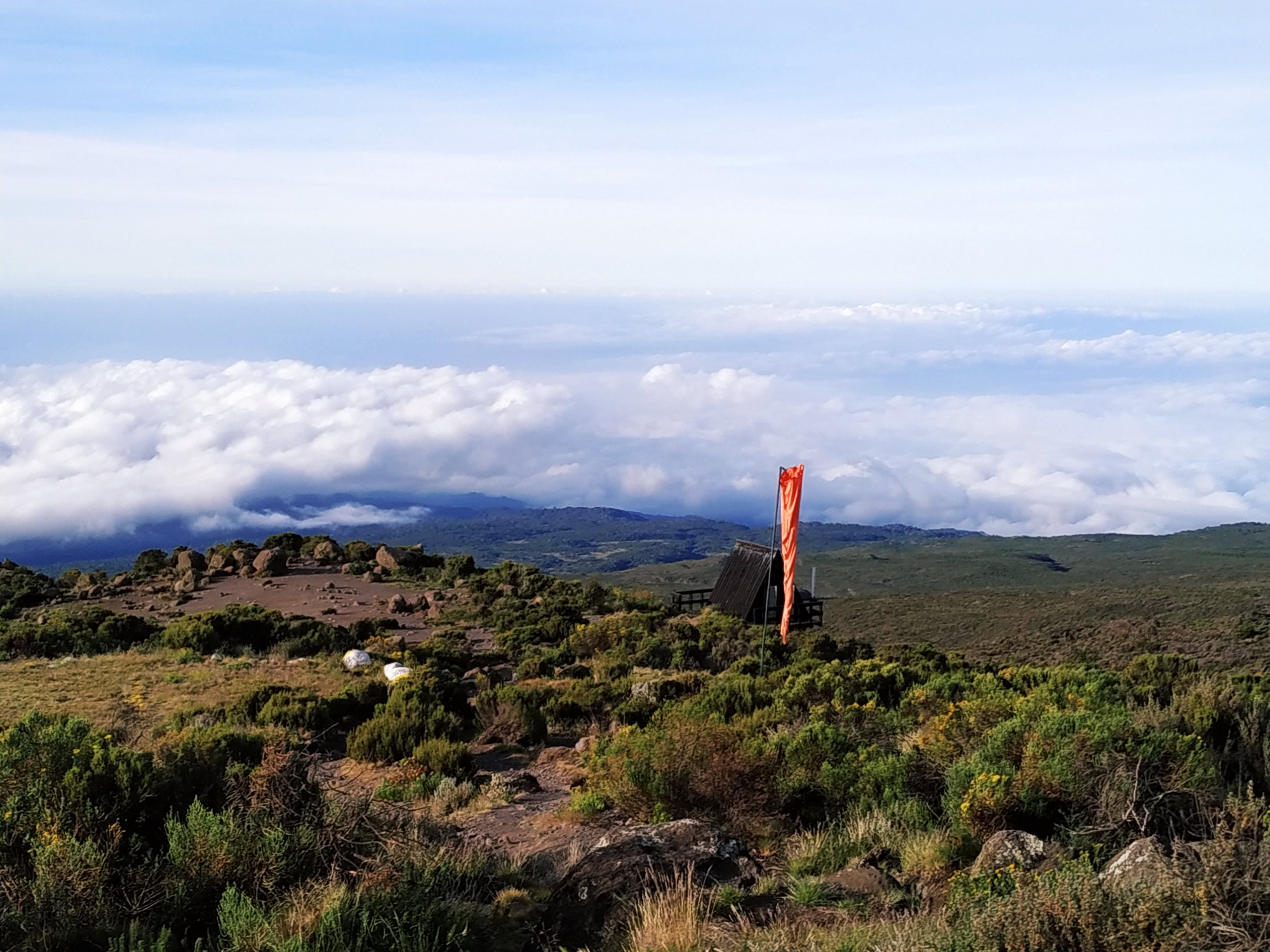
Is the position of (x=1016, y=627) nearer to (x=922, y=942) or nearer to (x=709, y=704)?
(x=709, y=704)

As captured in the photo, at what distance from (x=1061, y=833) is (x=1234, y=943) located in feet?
→ 8.79

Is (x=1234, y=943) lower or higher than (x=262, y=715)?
higher

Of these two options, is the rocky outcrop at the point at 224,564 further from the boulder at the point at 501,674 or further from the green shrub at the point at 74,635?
the boulder at the point at 501,674

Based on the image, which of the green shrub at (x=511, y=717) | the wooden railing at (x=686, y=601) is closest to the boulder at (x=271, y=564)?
the wooden railing at (x=686, y=601)

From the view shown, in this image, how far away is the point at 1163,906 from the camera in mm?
3938

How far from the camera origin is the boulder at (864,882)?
5832mm

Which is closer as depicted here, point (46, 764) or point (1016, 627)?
point (46, 764)

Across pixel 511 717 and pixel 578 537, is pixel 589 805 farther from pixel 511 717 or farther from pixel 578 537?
pixel 578 537

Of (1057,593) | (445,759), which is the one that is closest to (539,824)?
(445,759)

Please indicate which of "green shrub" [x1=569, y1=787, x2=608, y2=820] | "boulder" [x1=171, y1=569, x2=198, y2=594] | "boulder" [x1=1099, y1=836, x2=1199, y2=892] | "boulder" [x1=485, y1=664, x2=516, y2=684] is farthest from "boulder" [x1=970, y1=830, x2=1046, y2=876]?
"boulder" [x1=171, y1=569, x2=198, y2=594]

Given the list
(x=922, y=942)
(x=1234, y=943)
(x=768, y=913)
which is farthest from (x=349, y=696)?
(x=1234, y=943)

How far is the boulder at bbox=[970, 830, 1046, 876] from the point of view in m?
5.54

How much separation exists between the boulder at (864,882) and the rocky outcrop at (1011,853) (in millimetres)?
526

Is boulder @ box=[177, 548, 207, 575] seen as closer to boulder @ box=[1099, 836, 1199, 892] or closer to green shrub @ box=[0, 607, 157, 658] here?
green shrub @ box=[0, 607, 157, 658]
